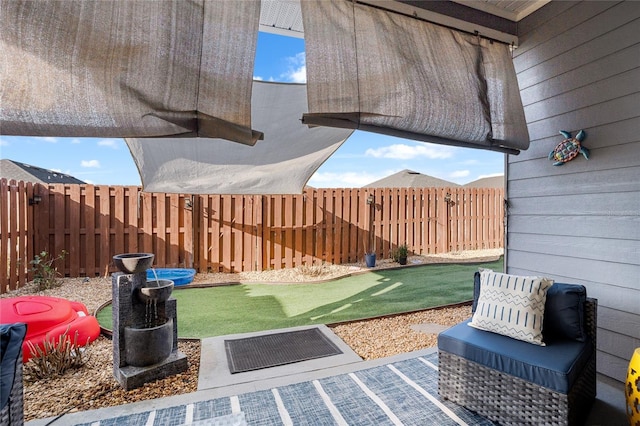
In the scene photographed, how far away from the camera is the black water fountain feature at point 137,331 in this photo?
7.33 ft

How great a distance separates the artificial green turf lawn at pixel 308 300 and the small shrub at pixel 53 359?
0.88m

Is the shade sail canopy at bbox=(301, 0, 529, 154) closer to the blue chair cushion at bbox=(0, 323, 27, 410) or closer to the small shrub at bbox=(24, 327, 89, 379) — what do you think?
the blue chair cushion at bbox=(0, 323, 27, 410)

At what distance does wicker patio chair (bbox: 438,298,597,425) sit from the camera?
5.42ft

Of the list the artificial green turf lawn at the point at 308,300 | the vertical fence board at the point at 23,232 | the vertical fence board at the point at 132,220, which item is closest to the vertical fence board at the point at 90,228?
the vertical fence board at the point at 132,220

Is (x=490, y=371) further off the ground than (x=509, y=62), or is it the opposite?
(x=509, y=62)

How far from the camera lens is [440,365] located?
209cm

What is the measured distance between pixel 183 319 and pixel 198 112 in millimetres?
2805

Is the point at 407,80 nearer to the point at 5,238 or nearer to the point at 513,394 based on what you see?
the point at 513,394

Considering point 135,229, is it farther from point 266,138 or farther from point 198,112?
point 198,112

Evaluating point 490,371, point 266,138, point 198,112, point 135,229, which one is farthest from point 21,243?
point 490,371

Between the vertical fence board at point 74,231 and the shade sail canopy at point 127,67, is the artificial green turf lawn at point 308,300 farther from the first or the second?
the shade sail canopy at point 127,67

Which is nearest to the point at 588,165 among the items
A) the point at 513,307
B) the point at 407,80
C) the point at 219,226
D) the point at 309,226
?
the point at 513,307

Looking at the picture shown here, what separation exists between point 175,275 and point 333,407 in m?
4.17

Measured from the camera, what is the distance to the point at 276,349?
280 cm
